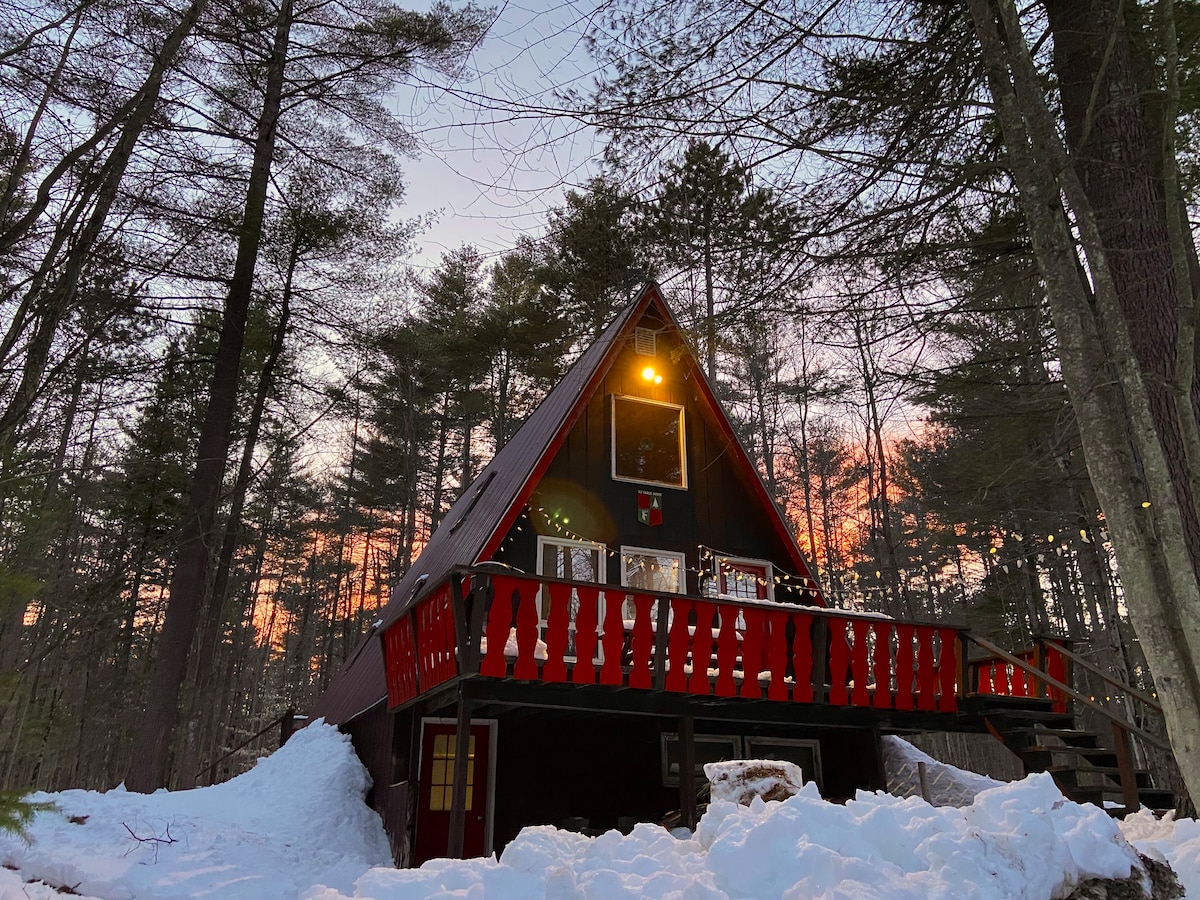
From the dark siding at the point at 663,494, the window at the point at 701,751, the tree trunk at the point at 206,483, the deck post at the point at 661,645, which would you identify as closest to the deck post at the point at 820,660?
the deck post at the point at 661,645

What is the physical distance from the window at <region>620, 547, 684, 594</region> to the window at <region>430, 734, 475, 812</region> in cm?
291

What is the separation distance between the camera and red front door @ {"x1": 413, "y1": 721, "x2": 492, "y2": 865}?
9680 mm

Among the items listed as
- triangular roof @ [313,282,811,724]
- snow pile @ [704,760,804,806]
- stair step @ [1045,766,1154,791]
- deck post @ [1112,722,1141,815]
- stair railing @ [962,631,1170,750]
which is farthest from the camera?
triangular roof @ [313,282,811,724]

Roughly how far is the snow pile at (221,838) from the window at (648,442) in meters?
5.61

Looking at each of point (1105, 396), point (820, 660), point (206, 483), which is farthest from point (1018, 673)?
point (206, 483)

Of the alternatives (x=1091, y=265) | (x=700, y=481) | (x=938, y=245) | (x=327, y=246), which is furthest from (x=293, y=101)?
(x=1091, y=265)

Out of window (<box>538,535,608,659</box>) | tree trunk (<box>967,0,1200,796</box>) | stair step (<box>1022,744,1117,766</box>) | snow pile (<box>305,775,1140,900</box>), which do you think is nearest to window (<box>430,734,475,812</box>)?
window (<box>538,535,608,659</box>)

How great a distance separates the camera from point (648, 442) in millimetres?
11852

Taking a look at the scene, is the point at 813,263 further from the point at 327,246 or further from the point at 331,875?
the point at 327,246

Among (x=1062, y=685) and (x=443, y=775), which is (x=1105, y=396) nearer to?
(x=1062, y=685)

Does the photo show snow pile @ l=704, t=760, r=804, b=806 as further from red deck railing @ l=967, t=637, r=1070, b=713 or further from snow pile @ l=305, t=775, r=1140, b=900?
red deck railing @ l=967, t=637, r=1070, b=713

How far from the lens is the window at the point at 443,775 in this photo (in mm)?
9914

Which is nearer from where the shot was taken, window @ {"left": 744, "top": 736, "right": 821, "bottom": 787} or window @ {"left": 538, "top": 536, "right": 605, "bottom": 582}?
window @ {"left": 538, "top": 536, "right": 605, "bottom": 582}

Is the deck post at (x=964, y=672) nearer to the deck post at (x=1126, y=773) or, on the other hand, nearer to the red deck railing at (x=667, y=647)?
the red deck railing at (x=667, y=647)
